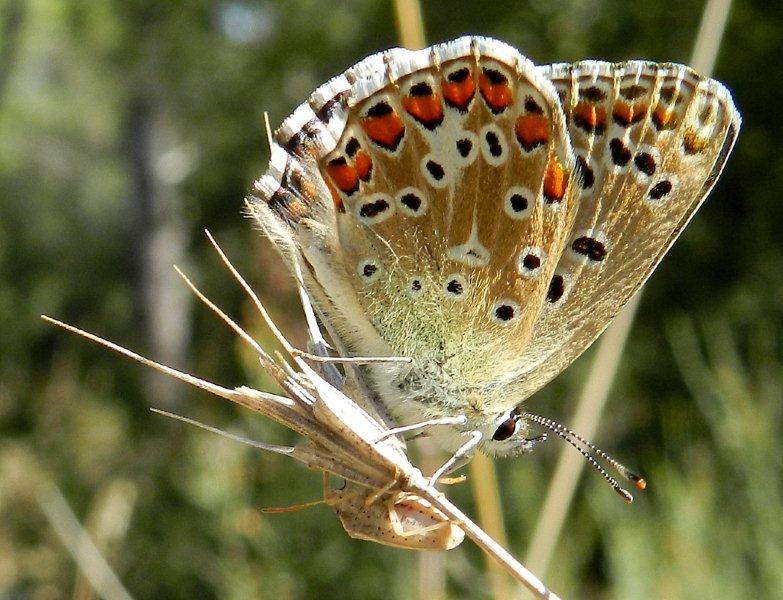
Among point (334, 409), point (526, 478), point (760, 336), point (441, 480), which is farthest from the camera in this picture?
point (760, 336)

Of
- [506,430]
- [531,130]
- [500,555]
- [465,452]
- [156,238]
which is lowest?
[500,555]

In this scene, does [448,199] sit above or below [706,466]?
below

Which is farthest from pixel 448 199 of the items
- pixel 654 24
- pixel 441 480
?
pixel 654 24

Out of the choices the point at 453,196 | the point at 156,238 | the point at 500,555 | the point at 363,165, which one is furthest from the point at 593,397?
the point at 156,238

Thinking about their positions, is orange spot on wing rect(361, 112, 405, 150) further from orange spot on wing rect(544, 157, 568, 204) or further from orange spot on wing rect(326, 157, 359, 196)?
orange spot on wing rect(544, 157, 568, 204)

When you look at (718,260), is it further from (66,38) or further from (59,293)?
(59,293)

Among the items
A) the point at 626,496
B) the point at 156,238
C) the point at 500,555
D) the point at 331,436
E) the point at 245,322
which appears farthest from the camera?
the point at 156,238

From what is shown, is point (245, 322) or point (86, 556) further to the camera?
point (245, 322)

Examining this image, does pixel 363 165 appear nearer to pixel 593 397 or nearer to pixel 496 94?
pixel 496 94

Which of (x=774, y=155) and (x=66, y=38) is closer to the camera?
(x=774, y=155)
